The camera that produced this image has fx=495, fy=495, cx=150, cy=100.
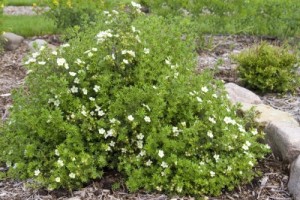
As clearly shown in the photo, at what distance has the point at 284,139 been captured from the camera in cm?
430

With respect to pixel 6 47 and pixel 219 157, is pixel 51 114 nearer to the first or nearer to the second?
pixel 219 157

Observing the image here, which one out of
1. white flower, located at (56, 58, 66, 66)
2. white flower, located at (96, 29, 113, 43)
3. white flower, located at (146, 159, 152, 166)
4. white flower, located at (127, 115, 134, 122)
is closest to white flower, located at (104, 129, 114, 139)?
white flower, located at (127, 115, 134, 122)

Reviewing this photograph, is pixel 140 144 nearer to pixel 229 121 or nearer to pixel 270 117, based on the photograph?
pixel 229 121

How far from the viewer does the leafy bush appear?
593cm

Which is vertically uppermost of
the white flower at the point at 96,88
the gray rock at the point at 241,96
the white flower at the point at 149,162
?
the white flower at the point at 96,88

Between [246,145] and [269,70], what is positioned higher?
[246,145]

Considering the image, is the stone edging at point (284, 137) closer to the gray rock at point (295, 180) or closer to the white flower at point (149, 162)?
the gray rock at point (295, 180)

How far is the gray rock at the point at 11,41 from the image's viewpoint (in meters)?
8.49

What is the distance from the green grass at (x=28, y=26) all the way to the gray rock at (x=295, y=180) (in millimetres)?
6427

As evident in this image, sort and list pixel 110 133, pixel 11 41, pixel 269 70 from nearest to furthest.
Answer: pixel 110 133 → pixel 269 70 → pixel 11 41

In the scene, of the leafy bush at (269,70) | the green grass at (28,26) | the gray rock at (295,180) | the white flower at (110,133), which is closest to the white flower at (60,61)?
the white flower at (110,133)

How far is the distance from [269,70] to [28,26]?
569 cm

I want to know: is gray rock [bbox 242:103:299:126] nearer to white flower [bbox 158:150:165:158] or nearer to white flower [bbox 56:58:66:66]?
white flower [bbox 158:150:165:158]

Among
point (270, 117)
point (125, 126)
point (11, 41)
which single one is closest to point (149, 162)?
point (125, 126)
